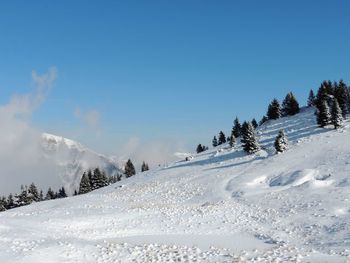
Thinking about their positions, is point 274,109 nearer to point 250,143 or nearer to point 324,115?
point 324,115

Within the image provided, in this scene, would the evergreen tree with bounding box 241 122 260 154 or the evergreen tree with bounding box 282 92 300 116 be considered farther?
the evergreen tree with bounding box 282 92 300 116

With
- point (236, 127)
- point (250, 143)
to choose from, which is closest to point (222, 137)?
point (236, 127)

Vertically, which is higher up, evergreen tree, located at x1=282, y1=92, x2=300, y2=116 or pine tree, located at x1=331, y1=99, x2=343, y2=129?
evergreen tree, located at x1=282, y1=92, x2=300, y2=116

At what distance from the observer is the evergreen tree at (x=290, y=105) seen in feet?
346

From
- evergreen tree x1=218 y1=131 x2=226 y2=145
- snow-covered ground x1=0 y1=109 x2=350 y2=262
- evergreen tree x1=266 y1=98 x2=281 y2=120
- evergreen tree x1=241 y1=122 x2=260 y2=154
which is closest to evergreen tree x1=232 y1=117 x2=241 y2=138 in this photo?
evergreen tree x1=218 y1=131 x2=226 y2=145

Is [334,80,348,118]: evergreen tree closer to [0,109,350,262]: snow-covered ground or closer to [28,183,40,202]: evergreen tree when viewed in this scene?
[0,109,350,262]: snow-covered ground

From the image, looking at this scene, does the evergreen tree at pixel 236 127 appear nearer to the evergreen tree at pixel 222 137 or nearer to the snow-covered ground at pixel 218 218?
the evergreen tree at pixel 222 137

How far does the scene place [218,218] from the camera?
36.3 m

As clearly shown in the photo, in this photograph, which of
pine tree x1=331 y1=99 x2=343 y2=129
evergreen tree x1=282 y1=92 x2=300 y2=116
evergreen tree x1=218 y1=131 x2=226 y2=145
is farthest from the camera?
evergreen tree x1=218 y1=131 x2=226 y2=145

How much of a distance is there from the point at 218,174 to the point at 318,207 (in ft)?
84.2

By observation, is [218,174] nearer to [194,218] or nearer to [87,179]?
[194,218]

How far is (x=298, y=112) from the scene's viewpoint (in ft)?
349

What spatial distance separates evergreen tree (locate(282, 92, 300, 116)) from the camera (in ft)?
346

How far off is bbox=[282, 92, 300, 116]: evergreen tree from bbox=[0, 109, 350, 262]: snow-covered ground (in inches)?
1520
